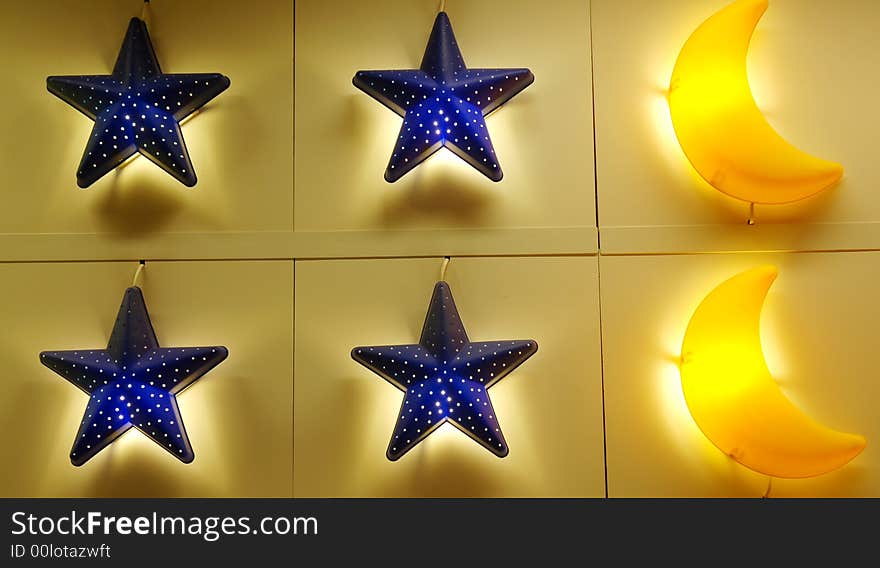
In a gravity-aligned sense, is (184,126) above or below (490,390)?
above

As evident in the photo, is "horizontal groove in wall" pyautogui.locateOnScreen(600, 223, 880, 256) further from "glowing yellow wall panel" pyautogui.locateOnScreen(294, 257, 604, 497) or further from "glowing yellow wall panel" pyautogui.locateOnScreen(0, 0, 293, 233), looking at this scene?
"glowing yellow wall panel" pyautogui.locateOnScreen(0, 0, 293, 233)

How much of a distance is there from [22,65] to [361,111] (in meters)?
0.94

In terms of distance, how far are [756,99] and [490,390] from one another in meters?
1.05

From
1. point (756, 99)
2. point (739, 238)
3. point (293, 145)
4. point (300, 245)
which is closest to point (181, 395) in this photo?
point (300, 245)

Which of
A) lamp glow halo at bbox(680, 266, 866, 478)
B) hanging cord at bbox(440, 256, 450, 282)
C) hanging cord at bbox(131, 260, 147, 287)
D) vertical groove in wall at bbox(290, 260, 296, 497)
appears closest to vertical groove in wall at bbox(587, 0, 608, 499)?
lamp glow halo at bbox(680, 266, 866, 478)

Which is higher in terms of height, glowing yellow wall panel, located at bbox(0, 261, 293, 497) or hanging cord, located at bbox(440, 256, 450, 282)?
hanging cord, located at bbox(440, 256, 450, 282)

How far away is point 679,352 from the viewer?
5.97ft

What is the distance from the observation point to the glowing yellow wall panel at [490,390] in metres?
1.79

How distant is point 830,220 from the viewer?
72.7 inches

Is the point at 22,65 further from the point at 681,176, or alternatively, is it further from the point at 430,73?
the point at 681,176

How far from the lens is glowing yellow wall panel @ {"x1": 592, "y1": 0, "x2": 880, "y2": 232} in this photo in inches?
73.1

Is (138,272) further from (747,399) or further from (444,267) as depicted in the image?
(747,399)

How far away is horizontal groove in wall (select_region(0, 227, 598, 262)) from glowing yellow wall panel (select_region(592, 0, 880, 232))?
17 cm
